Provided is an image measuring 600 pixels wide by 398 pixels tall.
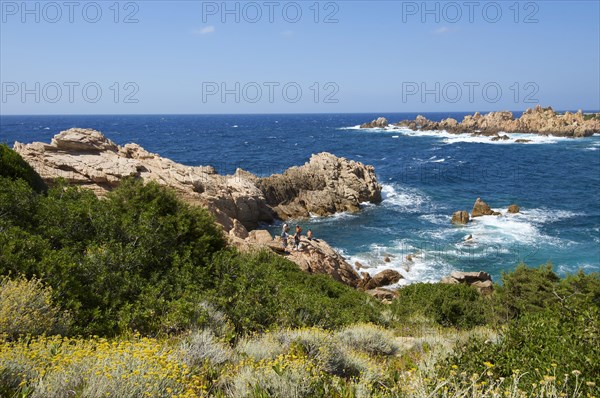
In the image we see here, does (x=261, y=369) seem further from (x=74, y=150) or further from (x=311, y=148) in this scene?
(x=311, y=148)

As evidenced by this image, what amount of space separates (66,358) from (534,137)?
11787 centimetres

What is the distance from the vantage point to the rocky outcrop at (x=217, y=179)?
25547 mm

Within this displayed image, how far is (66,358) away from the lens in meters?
4.70

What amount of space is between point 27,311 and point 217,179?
103 feet

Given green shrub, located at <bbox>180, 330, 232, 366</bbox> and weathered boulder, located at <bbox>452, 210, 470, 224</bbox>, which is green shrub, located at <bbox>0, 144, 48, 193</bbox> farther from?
weathered boulder, located at <bbox>452, 210, 470, 224</bbox>

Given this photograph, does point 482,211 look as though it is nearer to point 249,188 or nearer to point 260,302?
point 249,188

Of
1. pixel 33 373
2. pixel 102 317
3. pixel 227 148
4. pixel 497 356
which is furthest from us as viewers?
pixel 227 148

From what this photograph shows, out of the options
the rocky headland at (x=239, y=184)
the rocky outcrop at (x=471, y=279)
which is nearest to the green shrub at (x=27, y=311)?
the rocky headland at (x=239, y=184)

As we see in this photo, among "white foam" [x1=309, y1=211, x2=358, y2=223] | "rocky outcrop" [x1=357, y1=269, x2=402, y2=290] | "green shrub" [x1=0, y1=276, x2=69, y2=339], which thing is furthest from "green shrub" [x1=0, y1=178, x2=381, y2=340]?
"white foam" [x1=309, y1=211, x2=358, y2=223]

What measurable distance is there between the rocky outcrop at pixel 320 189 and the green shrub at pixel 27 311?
3306 cm

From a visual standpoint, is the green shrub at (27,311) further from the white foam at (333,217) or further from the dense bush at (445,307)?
the white foam at (333,217)

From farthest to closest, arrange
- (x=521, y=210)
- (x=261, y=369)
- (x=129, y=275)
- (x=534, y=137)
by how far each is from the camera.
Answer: (x=534, y=137)
(x=521, y=210)
(x=129, y=275)
(x=261, y=369)

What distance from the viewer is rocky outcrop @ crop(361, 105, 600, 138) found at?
104188 millimetres

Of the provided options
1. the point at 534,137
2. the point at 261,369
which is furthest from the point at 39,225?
the point at 534,137
